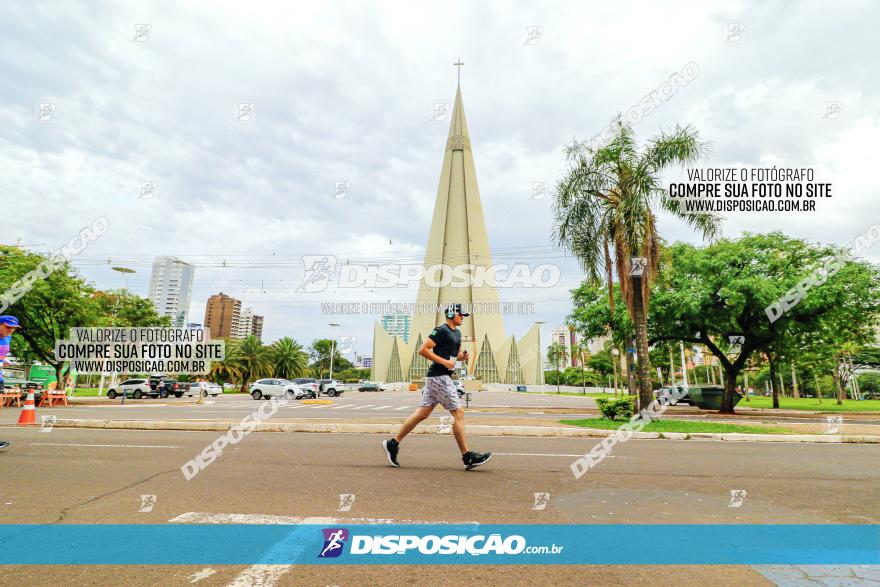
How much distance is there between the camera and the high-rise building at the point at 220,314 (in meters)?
90.2

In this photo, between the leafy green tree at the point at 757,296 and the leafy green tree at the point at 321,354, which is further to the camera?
the leafy green tree at the point at 321,354

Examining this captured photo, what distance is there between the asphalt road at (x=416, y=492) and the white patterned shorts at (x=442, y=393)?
2.59 ft

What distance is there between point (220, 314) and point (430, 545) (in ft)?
321

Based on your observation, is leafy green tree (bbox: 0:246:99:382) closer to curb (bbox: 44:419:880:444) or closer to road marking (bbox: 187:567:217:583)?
curb (bbox: 44:419:880:444)

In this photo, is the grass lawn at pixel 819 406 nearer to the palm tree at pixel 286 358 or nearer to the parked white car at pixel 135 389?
the parked white car at pixel 135 389

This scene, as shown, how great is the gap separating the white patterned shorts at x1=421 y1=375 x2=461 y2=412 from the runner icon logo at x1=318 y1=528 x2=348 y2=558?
236 cm

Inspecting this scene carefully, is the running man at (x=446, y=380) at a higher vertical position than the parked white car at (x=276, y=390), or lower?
higher

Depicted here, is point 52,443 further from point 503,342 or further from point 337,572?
point 503,342

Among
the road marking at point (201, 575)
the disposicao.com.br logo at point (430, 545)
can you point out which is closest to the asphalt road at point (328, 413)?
the disposicao.com.br logo at point (430, 545)

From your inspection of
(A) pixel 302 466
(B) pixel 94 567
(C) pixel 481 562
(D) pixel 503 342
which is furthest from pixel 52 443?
(D) pixel 503 342

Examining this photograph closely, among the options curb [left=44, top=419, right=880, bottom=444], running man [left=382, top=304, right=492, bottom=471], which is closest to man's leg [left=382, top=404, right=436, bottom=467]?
running man [left=382, top=304, right=492, bottom=471]

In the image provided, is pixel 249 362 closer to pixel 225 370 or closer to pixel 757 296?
pixel 225 370

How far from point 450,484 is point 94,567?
3.05 m

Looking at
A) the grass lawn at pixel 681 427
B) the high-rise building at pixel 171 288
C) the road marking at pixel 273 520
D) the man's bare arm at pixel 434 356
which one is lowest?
the grass lawn at pixel 681 427
